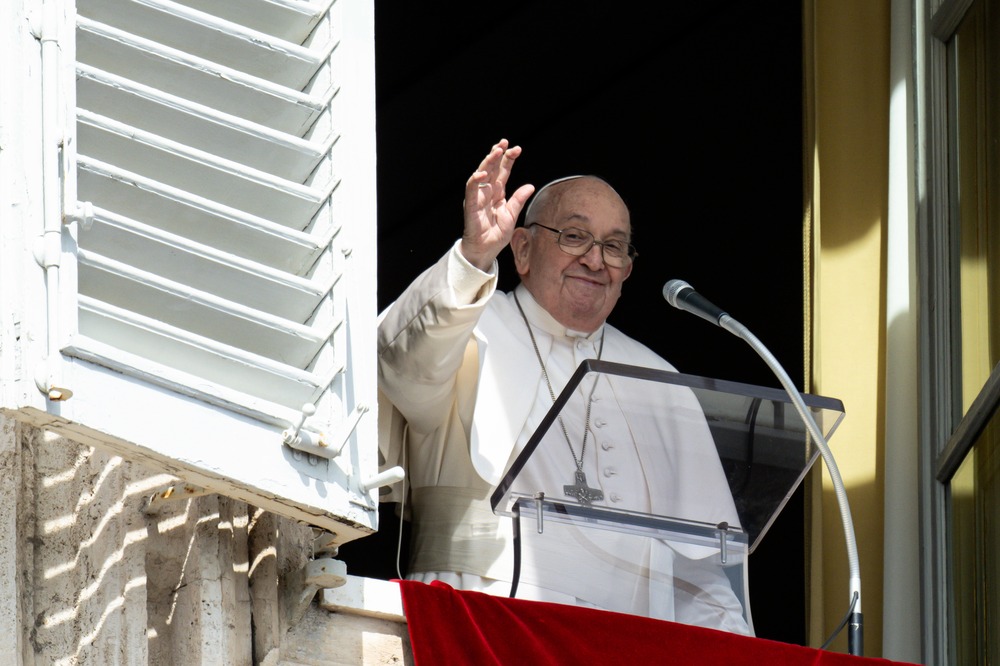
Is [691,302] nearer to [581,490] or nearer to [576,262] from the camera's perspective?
[581,490]

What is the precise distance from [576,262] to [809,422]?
1.44m

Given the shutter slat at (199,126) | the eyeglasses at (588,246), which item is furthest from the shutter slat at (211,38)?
the eyeglasses at (588,246)

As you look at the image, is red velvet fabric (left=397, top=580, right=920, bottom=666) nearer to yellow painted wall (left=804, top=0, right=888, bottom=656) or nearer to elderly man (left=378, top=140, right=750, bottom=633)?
elderly man (left=378, top=140, right=750, bottom=633)

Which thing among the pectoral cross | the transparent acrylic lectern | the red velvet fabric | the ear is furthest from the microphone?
the ear

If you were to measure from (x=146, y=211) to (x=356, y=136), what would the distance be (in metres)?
0.47

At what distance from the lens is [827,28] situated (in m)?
5.32

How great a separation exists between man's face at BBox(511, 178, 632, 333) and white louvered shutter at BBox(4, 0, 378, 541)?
4.94ft

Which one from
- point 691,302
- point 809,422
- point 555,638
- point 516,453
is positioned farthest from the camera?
point 516,453

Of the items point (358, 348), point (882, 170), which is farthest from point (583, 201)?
point (358, 348)

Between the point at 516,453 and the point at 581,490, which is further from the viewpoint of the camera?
the point at 516,453

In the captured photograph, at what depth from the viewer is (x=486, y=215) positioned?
414 centimetres

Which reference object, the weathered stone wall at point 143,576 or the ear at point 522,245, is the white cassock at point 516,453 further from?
the weathered stone wall at point 143,576

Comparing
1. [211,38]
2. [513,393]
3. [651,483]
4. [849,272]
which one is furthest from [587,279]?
[211,38]

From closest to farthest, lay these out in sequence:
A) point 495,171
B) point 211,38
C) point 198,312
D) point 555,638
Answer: point 198,312 < point 211,38 < point 555,638 < point 495,171
